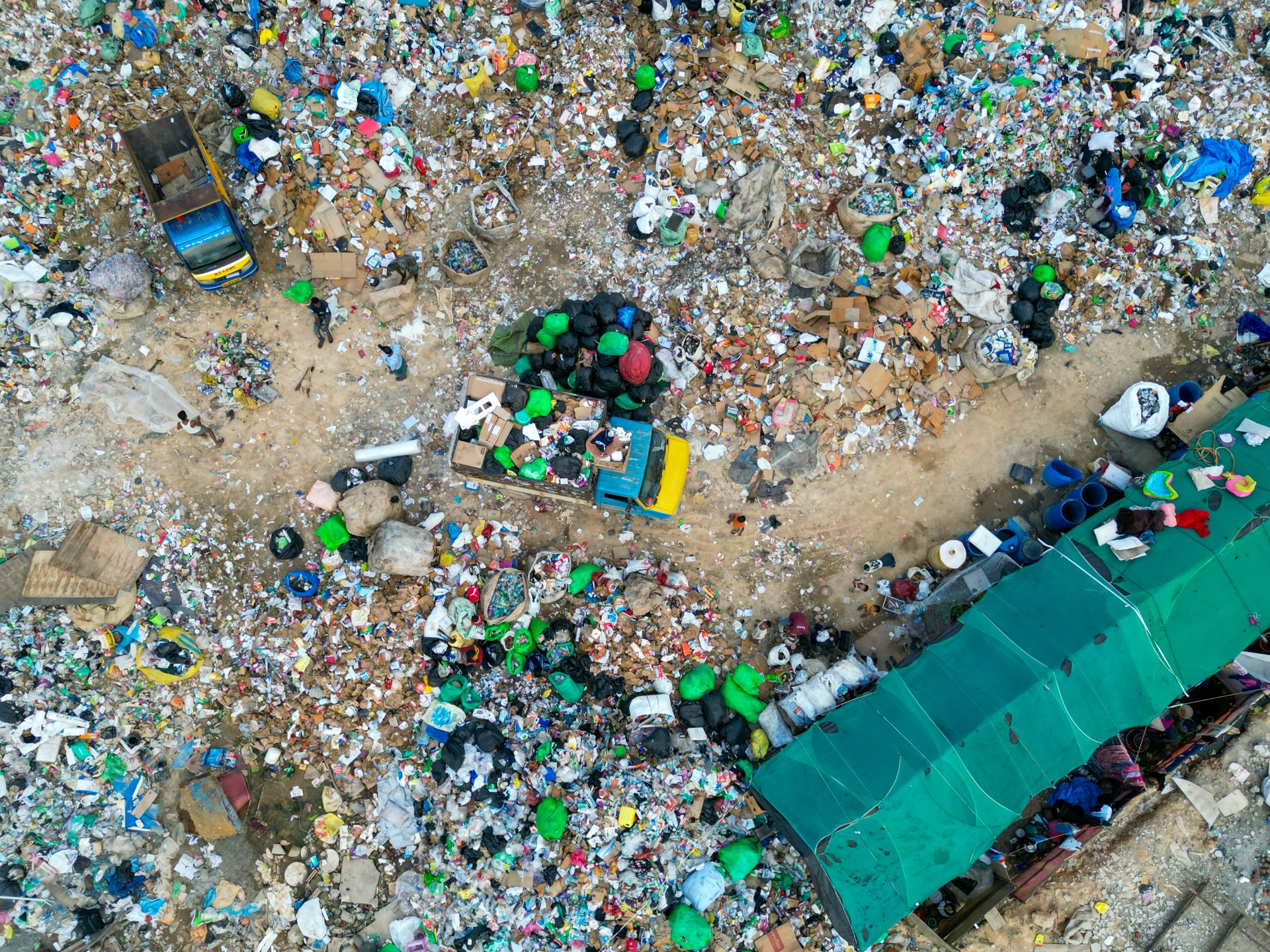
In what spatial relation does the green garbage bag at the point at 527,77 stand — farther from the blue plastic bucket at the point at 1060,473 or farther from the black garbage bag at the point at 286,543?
the blue plastic bucket at the point at 1060,473

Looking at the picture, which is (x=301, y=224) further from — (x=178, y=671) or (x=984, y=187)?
(x=984, y=187)

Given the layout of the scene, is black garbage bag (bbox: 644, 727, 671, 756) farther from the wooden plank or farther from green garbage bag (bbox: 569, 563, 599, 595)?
the wooden plank

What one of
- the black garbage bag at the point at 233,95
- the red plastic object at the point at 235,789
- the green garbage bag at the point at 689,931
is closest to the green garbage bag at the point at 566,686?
the green garbage bag at the point at 689,931

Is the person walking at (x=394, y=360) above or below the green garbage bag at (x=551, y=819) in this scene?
above

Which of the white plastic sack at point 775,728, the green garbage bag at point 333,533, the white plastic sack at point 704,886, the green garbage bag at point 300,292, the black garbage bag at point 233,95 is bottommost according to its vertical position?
the white plastic sack at point 704,886

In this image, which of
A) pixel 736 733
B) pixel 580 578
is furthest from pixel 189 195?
pixel 736 733

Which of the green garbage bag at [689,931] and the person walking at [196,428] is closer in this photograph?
the green garbage bag at [689,931]
